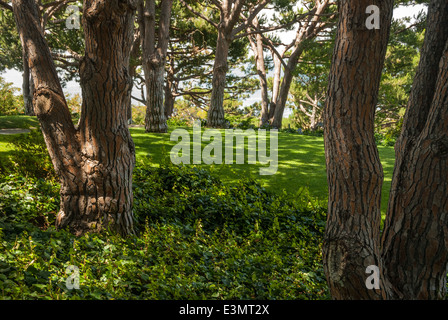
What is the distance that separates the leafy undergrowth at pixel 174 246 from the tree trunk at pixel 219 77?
733 cm

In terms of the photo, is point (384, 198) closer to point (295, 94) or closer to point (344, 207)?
point (344, 207)

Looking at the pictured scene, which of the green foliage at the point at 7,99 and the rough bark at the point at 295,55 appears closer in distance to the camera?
the rough bark at the point at 295,55

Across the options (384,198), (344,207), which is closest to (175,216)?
(344,207)

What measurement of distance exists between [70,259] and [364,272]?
9.39ft

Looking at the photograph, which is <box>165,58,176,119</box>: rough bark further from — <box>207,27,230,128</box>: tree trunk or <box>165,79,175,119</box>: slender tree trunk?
<box>207,27,230,128</box>: tree trunk

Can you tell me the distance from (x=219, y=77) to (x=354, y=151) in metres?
11.1

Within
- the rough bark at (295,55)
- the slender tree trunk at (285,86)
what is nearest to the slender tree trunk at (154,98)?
the rough bark at (295,55)

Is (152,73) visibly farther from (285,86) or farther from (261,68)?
(261,68)

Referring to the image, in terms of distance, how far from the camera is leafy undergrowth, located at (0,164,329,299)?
119 inches

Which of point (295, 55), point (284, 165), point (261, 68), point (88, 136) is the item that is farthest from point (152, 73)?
point (261, 68)

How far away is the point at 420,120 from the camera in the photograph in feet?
11.0

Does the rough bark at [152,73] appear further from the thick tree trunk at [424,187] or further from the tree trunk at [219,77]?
the thick tree trunk at [424,187]

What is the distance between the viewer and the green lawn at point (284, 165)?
6.91 m
